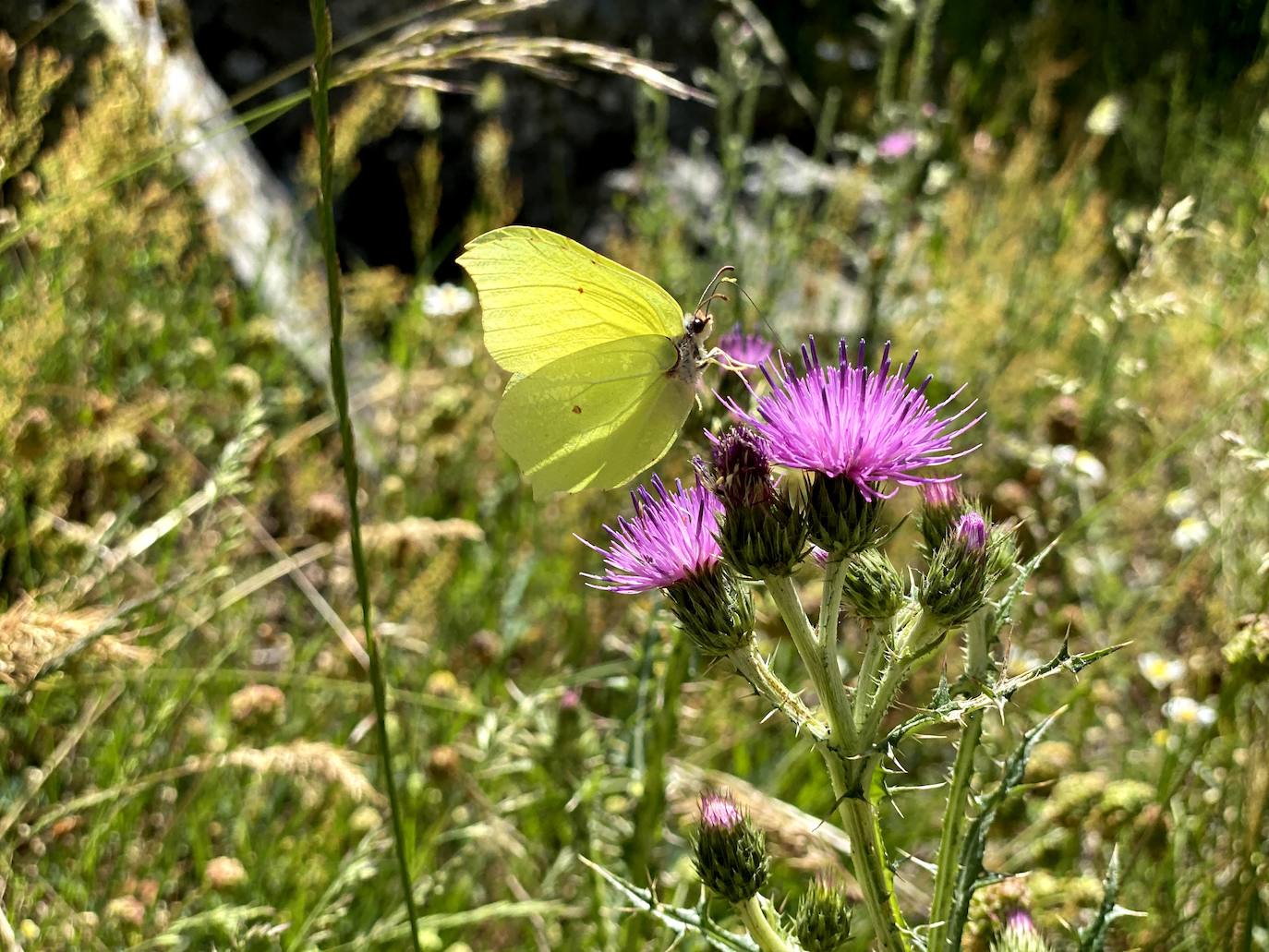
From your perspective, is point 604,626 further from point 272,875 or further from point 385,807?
point 272,875

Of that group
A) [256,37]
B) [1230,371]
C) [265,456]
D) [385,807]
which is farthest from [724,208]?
[256,37]

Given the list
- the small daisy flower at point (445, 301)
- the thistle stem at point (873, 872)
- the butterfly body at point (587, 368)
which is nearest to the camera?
the thistle stem at point (873, 872)

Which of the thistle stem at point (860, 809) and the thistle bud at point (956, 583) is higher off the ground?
the thistle bud at point (956, 583)

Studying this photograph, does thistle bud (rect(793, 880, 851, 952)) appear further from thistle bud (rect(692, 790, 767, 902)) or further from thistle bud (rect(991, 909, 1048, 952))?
thistle bud (rect(991, 909, 1048, 952))

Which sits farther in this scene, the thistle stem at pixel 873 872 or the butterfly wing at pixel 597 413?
the butterfly wing at pixel 597 413

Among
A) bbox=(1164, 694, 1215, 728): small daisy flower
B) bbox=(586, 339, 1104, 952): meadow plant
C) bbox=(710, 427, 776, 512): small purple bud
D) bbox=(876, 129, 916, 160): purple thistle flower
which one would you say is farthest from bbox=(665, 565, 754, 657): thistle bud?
bbox=(876, 129, 916, 160): purple thistle flower

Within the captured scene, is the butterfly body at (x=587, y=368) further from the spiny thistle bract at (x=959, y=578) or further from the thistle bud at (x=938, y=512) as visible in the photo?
the spiny thistle bract at (x=959, y=578)

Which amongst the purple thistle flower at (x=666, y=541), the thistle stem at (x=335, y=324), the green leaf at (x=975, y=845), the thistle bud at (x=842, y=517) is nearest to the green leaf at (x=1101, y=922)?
the green leaf at (x=975, y=845)
